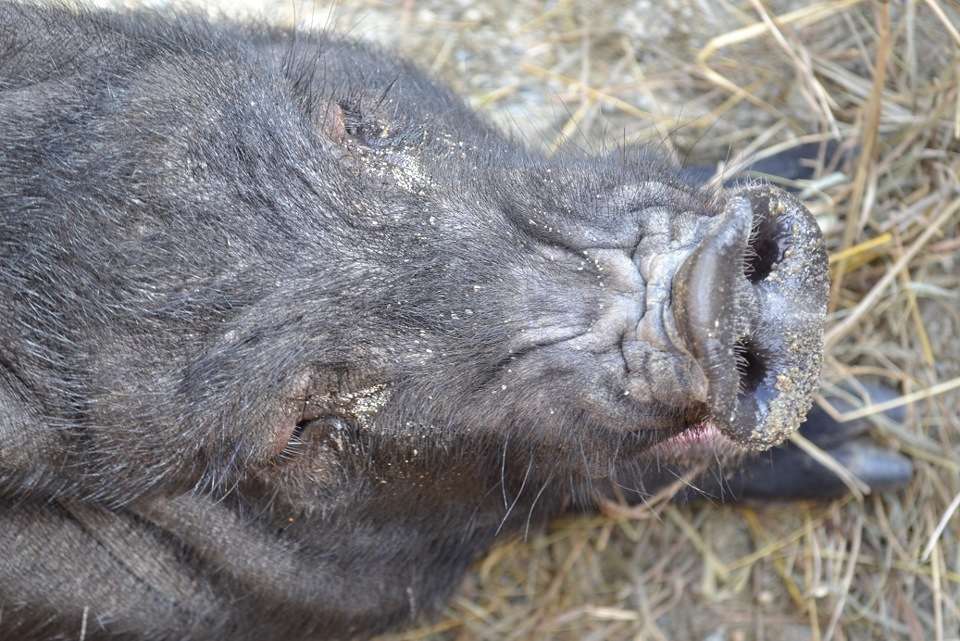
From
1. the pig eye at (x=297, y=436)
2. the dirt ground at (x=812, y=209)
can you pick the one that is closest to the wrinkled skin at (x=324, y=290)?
the pig eye at (x=297, y=436)

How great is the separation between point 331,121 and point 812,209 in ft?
5.24

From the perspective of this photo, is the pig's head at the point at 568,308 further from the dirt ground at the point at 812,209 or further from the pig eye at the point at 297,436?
the dirt ground at the point at 812,209

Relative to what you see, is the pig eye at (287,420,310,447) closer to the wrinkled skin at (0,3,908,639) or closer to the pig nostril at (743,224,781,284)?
the wrinkled skin at (0,3,908,639)

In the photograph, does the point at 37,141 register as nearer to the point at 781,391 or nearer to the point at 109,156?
the point at 109,156

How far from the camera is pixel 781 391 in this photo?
1610 millimetres

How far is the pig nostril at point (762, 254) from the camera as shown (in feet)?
5.38

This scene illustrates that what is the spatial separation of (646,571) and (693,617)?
19 cm

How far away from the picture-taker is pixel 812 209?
2.80 m

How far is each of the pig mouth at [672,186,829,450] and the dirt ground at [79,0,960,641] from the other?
3.39 ft

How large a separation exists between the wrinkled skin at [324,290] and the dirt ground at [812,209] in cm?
90

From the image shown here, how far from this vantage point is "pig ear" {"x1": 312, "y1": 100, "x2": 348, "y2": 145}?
178 cm

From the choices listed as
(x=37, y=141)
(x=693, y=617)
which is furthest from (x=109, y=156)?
(x=693, y=617)

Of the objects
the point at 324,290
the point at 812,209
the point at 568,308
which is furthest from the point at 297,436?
the point at 812,209

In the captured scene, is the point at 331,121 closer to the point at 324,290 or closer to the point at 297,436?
the point at 324,290
